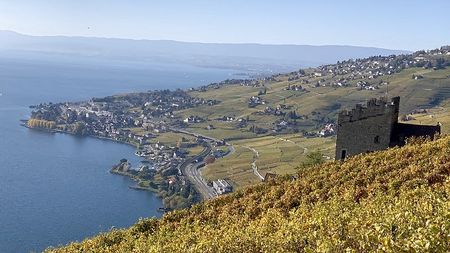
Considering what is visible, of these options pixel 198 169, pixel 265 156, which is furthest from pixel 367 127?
pixel 198 169

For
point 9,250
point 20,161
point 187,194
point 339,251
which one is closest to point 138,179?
point 187,194

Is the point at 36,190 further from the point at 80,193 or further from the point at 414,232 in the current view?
the point at 414,232

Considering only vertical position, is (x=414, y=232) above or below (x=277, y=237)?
above

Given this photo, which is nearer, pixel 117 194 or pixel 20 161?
pixel 117 194

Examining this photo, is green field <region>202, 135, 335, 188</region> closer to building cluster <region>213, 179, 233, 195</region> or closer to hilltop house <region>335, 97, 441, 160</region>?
building cluster <region>213, 179, 233, 195</region>

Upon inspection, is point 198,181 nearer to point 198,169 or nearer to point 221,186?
point 198,169

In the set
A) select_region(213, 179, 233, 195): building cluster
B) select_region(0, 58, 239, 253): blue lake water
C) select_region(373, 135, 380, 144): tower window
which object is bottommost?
select_region(0, 58, 239, 253): blue lake water

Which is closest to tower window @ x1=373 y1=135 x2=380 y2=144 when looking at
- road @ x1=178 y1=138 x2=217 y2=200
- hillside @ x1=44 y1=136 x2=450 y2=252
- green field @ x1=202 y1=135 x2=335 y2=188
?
hillside @ x1=44 y1=136 x2=450 y2=252
